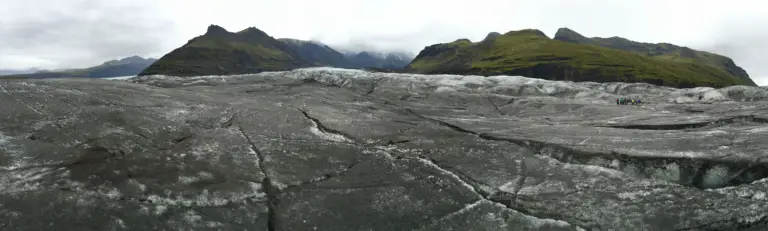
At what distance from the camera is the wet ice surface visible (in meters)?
11.9

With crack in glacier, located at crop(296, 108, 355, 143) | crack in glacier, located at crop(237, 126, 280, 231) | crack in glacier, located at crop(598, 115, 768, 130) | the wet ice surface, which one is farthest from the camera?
crack in glacier, located at crop(598, 115, 768, 130)

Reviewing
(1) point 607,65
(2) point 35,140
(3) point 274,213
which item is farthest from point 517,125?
(1) point 607,65

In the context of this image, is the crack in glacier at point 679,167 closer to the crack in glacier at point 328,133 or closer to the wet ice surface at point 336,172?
the wet ice surface at point 336,172

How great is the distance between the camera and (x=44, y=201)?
11.5 meters

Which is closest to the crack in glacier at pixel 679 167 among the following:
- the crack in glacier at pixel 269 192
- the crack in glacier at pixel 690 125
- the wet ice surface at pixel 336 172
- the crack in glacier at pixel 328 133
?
the wet ice surface at pixel 336 172

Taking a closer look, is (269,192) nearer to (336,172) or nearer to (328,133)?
(336,172)

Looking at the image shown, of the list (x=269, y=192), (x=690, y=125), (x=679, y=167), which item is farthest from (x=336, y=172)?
(x=690, y=125)

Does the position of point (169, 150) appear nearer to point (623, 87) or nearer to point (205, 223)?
point (205, 223)

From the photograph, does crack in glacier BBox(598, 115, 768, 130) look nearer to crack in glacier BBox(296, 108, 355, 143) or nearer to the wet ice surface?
the wet ice surface

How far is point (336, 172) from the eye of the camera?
1543 centimetres

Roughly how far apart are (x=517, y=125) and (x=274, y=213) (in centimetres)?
1615

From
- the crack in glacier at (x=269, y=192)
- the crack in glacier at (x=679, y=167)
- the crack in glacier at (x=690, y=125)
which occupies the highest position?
the crack in glacier at (x=690, y=125)

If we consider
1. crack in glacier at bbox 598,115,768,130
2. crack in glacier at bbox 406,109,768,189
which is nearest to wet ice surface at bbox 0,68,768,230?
crack in glacier at bbox 406,109,768,189

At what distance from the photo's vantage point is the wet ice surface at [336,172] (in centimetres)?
1195
